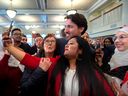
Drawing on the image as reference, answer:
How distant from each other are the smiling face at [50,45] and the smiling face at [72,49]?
37 cm

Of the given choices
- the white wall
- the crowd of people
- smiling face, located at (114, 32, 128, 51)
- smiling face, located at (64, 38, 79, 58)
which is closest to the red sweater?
the crowd of people

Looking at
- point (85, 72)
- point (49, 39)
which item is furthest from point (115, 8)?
point (85, 72)

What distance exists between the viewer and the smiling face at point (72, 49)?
1665 millimetres

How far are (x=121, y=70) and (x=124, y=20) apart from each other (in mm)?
4573

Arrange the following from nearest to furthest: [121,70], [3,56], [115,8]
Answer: [121,70]
[3,56]
[115,8]

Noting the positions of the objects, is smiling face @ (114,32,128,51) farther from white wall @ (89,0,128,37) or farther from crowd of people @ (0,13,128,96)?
white wall @ (89,0,128,37)

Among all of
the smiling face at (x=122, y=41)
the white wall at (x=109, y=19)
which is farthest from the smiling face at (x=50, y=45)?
the white wall at (x=109, y=19)

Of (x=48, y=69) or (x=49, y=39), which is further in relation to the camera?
(x=49, y=39)

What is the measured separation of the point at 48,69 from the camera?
1.63m

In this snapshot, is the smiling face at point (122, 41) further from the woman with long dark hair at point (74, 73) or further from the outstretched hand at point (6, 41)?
the outstretched hand at point (6, 41)

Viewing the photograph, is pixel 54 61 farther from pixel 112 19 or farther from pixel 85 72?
pixel 112 19

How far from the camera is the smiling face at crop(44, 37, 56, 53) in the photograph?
203 cm

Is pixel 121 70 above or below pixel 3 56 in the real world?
below

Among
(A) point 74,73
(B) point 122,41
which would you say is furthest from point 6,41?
(B) point 122,41
